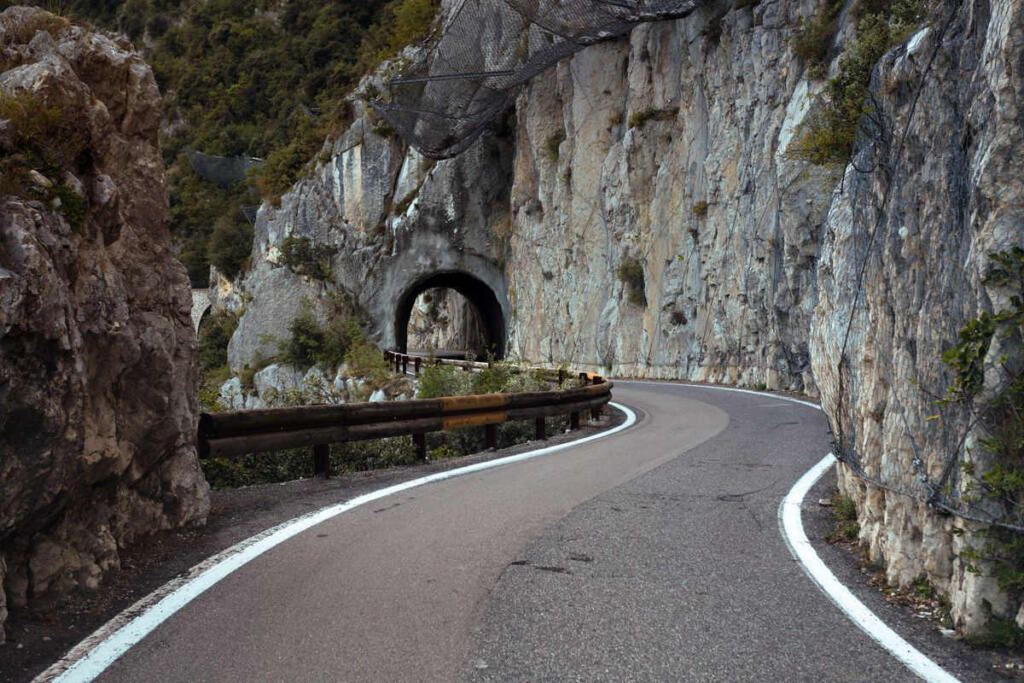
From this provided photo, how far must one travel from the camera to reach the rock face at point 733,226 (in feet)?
14.6

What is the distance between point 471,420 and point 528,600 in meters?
6.05

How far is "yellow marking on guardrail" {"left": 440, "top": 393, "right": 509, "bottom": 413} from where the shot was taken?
10.0 metres

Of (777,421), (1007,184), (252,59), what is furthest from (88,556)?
(252,59)

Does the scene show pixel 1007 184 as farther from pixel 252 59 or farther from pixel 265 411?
pixel 252 59

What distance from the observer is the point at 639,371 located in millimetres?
29094

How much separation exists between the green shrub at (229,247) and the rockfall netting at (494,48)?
23.3m

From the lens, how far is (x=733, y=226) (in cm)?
2448

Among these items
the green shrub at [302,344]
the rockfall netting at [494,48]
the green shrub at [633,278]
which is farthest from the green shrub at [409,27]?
the green shrub at [633,278]

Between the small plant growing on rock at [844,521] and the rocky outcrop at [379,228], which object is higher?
the rocky outcrop at [379,228]

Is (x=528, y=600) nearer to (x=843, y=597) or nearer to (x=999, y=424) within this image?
(x=843, y=597)

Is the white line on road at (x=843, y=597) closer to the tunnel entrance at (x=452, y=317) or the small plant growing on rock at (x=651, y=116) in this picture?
the tunnel entrance at (x=452, y=317)

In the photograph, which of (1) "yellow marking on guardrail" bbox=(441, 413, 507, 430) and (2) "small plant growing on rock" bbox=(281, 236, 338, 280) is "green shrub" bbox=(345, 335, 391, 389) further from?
(1) "yellow marking on guardrail" bbox=(441, 413, 507, 430)

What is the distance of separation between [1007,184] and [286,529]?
16.8 feet

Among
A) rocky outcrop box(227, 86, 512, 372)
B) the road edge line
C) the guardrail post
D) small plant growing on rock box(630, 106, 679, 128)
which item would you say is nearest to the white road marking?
the road edge line
